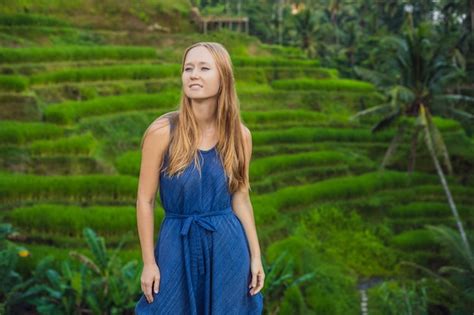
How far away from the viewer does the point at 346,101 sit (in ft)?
63.5

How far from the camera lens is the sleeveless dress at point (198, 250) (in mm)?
2125

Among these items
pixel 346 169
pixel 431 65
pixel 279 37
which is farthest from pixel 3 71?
pixel 279 37

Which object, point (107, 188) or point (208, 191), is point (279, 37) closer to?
point (107, 188)

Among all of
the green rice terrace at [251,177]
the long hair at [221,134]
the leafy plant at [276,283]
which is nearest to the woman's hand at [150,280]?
the long hair at [221,134]

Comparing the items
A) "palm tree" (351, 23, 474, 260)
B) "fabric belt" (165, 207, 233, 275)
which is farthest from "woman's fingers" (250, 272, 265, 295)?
"palm tree" (351, 23, 474, 260)

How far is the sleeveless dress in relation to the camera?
212 cm

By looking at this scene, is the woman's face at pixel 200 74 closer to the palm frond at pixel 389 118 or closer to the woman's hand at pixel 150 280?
the woman's hand at pixel 150 280

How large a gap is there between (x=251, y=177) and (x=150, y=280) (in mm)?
11389

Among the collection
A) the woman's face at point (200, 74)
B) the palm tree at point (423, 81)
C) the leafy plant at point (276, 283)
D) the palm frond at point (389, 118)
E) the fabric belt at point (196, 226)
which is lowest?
the leafy plant at point (276, 283)

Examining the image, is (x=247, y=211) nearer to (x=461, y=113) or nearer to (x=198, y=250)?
(x=198, y=250)

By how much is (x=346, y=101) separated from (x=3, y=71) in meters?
9.93

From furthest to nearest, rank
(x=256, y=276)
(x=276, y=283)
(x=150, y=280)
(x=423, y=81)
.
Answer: (x=423, y=81) → (x=276, y=283) → (x=256, y=276) → (x=150, y=280)

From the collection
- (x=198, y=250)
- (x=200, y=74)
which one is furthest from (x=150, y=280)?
(x=200, y=74)

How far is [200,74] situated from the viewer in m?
2.13
